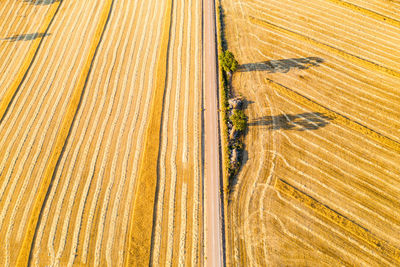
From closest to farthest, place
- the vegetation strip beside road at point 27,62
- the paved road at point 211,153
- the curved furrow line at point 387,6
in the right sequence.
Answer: the paved road at point 211,153 < the vegetation strip beside road at point 27,62 < the curved furrow line at point 387,6

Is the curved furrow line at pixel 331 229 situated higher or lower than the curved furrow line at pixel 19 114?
higher

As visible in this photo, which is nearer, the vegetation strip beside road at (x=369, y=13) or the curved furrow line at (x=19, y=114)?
the curved furrow line at (x=19, y=114)

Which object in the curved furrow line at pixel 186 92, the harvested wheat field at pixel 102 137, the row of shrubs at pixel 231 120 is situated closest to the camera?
the harvested wheat field at pixel 102 137

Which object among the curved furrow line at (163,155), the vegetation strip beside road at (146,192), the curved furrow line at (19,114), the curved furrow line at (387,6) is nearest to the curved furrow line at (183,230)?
the curved furrow line at (163,155)

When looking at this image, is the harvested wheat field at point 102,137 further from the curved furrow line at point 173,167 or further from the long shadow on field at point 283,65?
the long shadow on field at point 283,65

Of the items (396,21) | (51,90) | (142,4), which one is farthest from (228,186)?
(396,21)

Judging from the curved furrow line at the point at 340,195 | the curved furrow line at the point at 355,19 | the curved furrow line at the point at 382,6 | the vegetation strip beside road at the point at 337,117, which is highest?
the curved furrow line at the point at 382,6

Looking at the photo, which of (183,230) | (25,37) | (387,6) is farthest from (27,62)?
(387,6)
